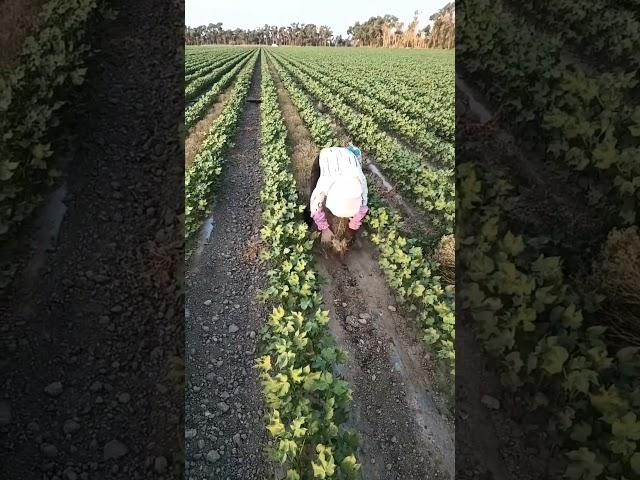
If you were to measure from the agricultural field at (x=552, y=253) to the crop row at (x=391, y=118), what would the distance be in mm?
238

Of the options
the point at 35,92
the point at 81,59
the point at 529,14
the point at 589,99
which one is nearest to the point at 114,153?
the point at 35,92

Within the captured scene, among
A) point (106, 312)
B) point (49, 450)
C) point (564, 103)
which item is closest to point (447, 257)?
point (106, 312)

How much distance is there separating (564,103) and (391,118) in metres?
1.80

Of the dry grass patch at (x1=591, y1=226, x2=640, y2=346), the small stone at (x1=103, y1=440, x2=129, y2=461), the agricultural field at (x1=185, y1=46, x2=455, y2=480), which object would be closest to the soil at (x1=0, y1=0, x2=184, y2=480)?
the small stone at (x1=103, y1=440, x2=129, y2=461)

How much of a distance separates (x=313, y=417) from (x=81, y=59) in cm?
455

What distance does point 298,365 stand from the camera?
8.71 feet

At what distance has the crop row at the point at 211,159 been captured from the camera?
3.08m

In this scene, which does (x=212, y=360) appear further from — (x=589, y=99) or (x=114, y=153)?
(x=589, y=99)

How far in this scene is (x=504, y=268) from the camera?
9.20ft

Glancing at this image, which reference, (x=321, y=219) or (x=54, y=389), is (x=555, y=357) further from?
(x=54, y=389)

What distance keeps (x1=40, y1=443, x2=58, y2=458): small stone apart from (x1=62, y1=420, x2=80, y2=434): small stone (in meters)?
0.09

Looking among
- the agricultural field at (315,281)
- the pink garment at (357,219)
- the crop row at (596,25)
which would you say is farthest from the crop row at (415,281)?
the crop row at (596,25)

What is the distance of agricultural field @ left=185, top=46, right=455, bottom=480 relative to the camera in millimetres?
2346

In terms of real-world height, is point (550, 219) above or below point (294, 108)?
below
